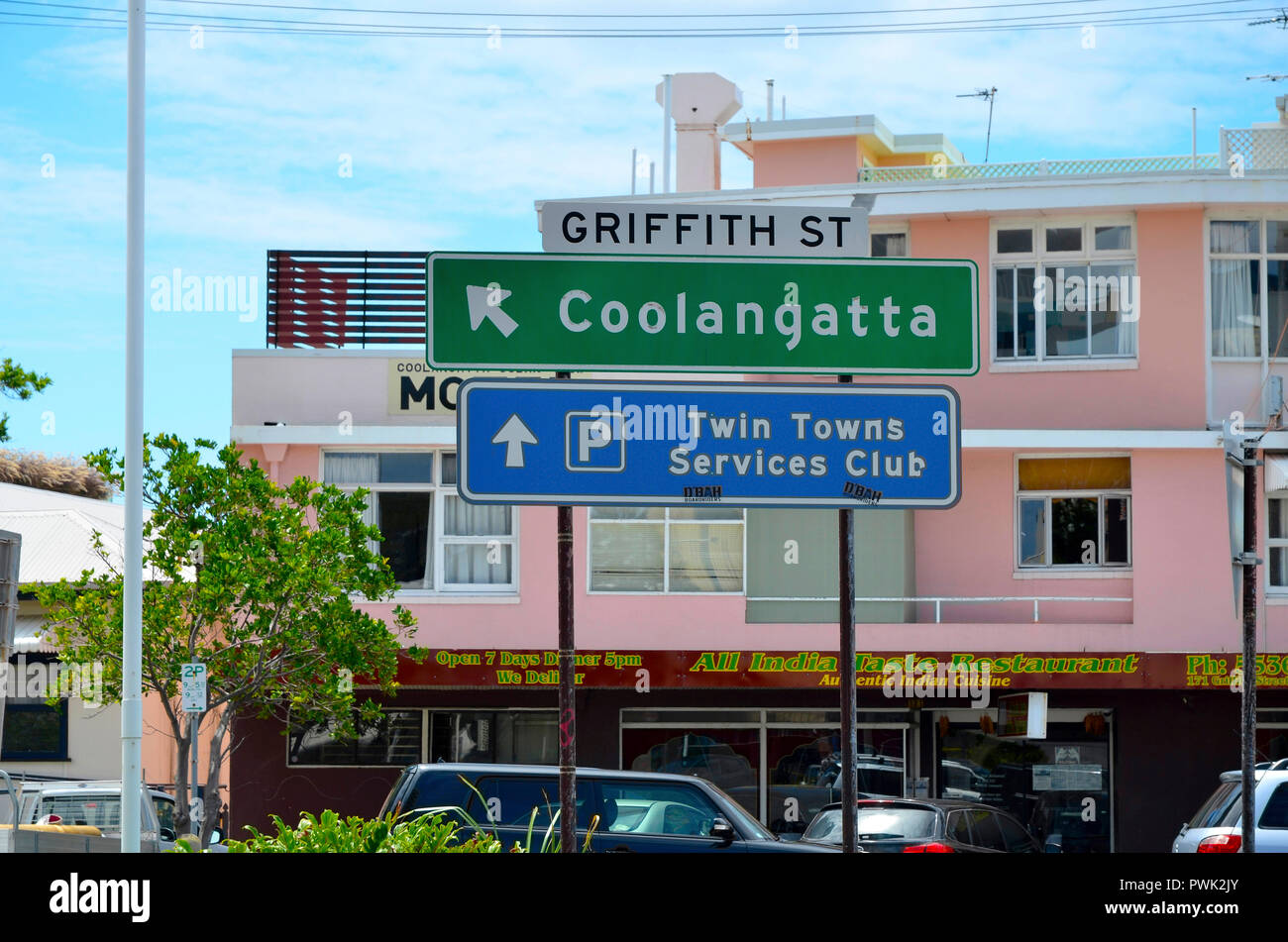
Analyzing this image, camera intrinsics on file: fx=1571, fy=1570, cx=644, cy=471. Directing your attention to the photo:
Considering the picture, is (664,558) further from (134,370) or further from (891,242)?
(134,370)

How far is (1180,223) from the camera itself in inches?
883

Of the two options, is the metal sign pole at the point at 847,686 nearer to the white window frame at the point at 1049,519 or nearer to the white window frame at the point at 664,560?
the white window frame at the point at 664,560

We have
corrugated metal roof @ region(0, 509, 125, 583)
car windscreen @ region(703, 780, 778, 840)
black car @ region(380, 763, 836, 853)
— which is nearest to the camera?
black car @ region(380, 763, 836, 853)

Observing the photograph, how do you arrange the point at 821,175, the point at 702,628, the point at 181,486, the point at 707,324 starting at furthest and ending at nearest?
the point at 821,175 → the point at 702,628 → the point at 181,486 → the point at 707,324

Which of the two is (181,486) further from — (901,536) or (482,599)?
(901,536)

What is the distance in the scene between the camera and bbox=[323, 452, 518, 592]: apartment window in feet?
74.2

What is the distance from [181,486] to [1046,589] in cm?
1204

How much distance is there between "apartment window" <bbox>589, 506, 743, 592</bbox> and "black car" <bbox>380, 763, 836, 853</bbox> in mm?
10036

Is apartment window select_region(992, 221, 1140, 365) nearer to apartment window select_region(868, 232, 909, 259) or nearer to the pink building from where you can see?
the pink building

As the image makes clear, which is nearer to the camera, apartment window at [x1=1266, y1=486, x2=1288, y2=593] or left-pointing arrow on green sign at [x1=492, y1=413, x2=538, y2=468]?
left-pointing arrow on green sign at [x1=492, y1=413, x2=538, y2=468]

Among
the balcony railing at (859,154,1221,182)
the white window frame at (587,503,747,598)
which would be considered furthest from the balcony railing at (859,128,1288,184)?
the white window frame at (587,503,747,598)

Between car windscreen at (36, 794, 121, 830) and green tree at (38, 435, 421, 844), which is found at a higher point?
green tree at (38, 435, 421, 844)

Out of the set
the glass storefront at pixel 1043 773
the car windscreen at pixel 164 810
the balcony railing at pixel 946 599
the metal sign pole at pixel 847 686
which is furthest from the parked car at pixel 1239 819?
the car windscreen at pixel 164 810
